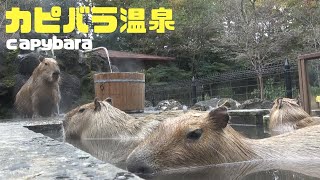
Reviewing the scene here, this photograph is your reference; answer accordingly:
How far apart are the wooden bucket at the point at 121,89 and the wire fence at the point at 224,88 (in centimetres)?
755

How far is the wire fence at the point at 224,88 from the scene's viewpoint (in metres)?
15.0

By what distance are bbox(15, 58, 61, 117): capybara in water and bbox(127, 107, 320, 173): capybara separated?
20.4ft

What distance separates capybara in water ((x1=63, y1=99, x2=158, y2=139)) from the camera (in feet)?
13.8

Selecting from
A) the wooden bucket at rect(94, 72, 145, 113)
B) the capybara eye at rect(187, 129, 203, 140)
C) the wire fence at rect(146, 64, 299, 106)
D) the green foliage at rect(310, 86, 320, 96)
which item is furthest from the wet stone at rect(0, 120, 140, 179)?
the wire fence at rect(146, 64, 299, 106)

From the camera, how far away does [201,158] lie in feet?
7.36

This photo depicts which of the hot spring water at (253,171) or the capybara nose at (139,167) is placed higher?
the capybara nose at (139,167)

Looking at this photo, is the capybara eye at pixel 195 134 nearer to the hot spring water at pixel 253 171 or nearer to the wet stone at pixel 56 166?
the hot spring water at pixel 253 171

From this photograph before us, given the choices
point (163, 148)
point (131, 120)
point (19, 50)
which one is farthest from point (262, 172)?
point (19, 50)

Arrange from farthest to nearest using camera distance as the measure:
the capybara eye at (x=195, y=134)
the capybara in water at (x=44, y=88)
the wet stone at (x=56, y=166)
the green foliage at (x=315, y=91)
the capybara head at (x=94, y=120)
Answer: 1. the capybara in water at (x=44, y=88)
2. the green foliage at (x=315, y=91)
3. the capybara head at (x=94, y=120)
4. the capybara eye at (x=195, y=134)
5. the wet stone at (x=56, y=166)

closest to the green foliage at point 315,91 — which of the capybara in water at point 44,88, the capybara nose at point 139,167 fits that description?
the capybara nose at point 139,167

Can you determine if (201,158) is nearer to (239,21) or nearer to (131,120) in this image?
(131,120)

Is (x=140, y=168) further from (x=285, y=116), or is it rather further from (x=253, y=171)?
(x=285, y=116)

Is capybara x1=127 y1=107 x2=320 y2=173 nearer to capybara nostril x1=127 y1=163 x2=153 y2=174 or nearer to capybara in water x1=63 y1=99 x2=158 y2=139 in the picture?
capybara nostril x1=127 y1=163 x2=153 y2=174

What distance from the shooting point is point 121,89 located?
6699 mm
